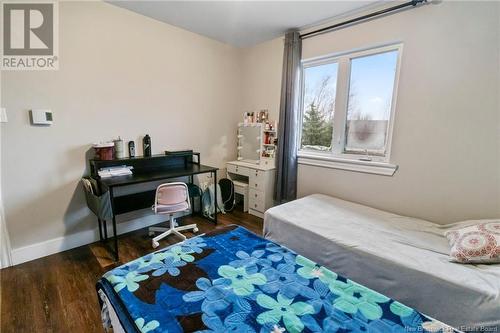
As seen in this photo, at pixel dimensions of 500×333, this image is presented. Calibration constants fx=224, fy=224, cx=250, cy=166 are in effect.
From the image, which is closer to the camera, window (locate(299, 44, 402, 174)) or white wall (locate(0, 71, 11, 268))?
white wall (locate(0, 71, 11, 268))

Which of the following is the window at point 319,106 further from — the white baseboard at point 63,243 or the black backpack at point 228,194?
the white baseboard at point 63,243

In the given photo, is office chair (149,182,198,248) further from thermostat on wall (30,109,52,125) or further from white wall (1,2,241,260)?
thermostat on wall (30,109,52,125)

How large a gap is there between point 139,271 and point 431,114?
2.69 meters

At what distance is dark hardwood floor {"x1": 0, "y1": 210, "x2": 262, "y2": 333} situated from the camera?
1.53 metres

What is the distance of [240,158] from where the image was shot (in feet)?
12.7

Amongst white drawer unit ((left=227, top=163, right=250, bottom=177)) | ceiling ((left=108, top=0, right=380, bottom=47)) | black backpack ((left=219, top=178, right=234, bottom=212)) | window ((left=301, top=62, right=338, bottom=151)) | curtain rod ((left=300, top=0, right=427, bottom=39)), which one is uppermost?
ceiling ((left=108, top=0, right=380, bottom=47))

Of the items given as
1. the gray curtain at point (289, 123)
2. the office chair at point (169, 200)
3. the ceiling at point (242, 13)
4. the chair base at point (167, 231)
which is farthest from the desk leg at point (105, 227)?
the ceiling at point (242, 13)

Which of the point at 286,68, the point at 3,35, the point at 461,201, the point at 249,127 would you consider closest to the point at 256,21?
the point at 286,68

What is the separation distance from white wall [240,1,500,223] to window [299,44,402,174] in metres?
0.16

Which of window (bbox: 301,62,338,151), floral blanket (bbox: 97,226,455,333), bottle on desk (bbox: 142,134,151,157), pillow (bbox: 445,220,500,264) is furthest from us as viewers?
window (bbox: 301,62,338,151)

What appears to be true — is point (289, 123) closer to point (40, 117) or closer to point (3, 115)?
point (40, 117)

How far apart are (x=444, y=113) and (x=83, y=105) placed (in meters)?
3.54

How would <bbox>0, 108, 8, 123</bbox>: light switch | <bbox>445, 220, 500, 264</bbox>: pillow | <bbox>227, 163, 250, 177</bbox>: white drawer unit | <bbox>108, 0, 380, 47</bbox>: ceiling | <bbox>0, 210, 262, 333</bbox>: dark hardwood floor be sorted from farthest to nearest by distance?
<bbox>227, 163, 250, 177</bbox>: white drawer unit < <bbox>108, 0, 380, 47</bbox>: ceiling < <bbox>0, 108, 8, 123</bbox>: light switch < <bbox>0, 210, 262, 333</bbox>: dark hardwood floor < <bbox>445, 220, 500, 264</bbox>: pillow

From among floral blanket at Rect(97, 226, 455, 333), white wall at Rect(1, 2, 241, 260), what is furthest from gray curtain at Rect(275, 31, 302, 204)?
floral blanket at Rect(97, 226, 455, 333)
